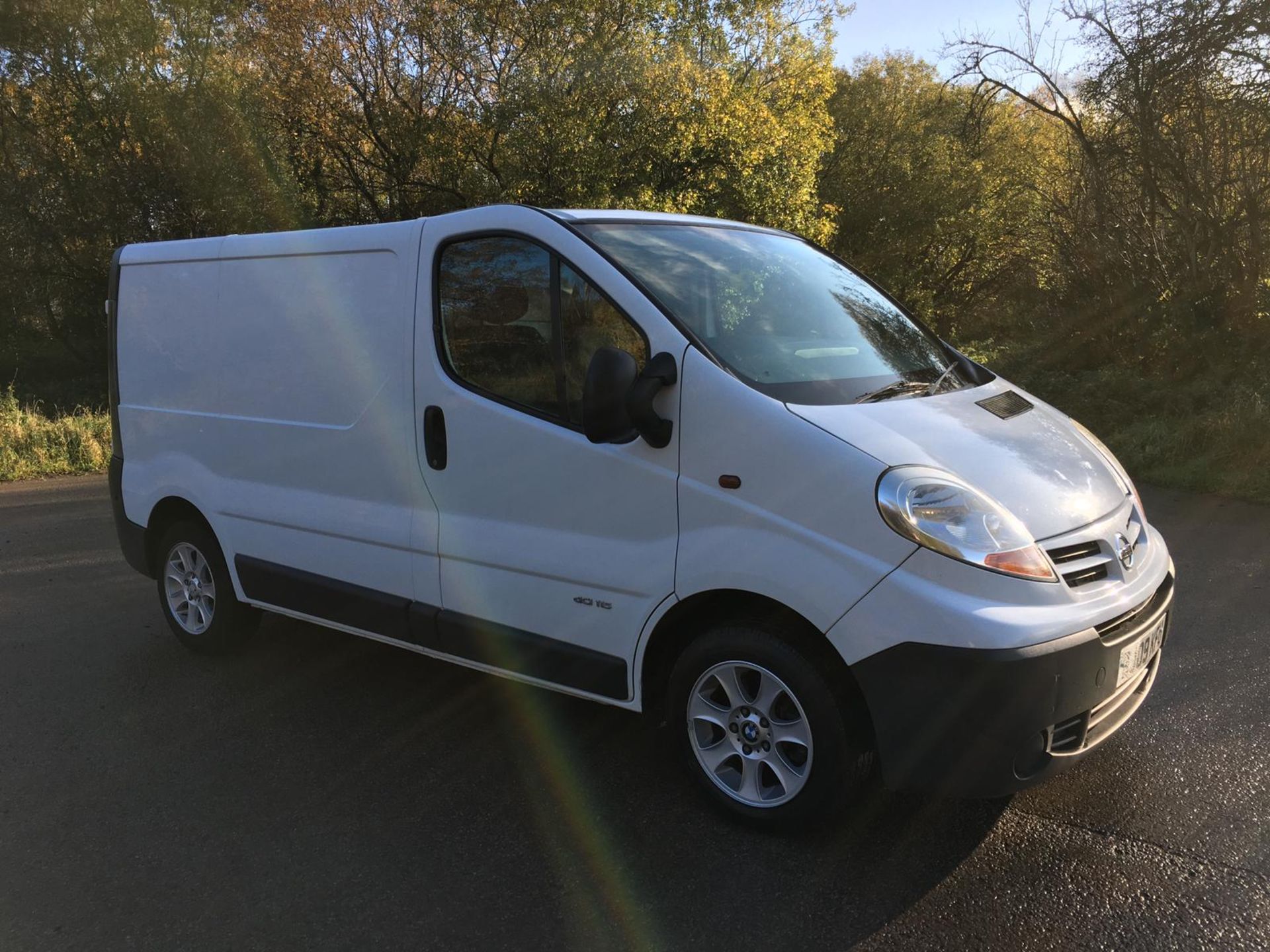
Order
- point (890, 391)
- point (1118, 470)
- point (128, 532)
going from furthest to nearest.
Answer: point (128, 532), point (1118, 470), point (890, 391)

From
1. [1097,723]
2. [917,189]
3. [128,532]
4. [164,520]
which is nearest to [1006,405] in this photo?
[1097,723]

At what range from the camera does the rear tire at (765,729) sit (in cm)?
284

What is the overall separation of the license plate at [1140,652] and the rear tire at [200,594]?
402 centimetres

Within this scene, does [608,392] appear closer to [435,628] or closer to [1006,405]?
[435,628]

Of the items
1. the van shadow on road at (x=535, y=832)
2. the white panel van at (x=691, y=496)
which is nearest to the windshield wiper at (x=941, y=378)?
the white panel van at (x=691, y=496)

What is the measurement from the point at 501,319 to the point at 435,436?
1.78 ft

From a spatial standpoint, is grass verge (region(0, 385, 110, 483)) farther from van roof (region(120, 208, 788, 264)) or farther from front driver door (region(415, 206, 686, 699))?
front driver door (region(415, 206, 686, 699))

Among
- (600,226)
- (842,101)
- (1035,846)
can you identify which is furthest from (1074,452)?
(842,101)

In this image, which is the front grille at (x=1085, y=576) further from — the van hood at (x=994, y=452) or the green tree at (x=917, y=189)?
the green tree at (x=917, y=189)

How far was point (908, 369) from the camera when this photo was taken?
3545 millimetres

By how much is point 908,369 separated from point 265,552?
3037 mm

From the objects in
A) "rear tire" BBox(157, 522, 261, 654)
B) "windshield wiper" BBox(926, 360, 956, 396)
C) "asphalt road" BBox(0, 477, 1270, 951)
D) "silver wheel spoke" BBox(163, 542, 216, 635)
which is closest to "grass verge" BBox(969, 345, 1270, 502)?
"asphalt road" BBox(0, 477, 1270, 951)

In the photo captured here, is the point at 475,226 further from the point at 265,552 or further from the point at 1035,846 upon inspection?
the point at 1035,846

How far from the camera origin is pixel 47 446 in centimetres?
1200
